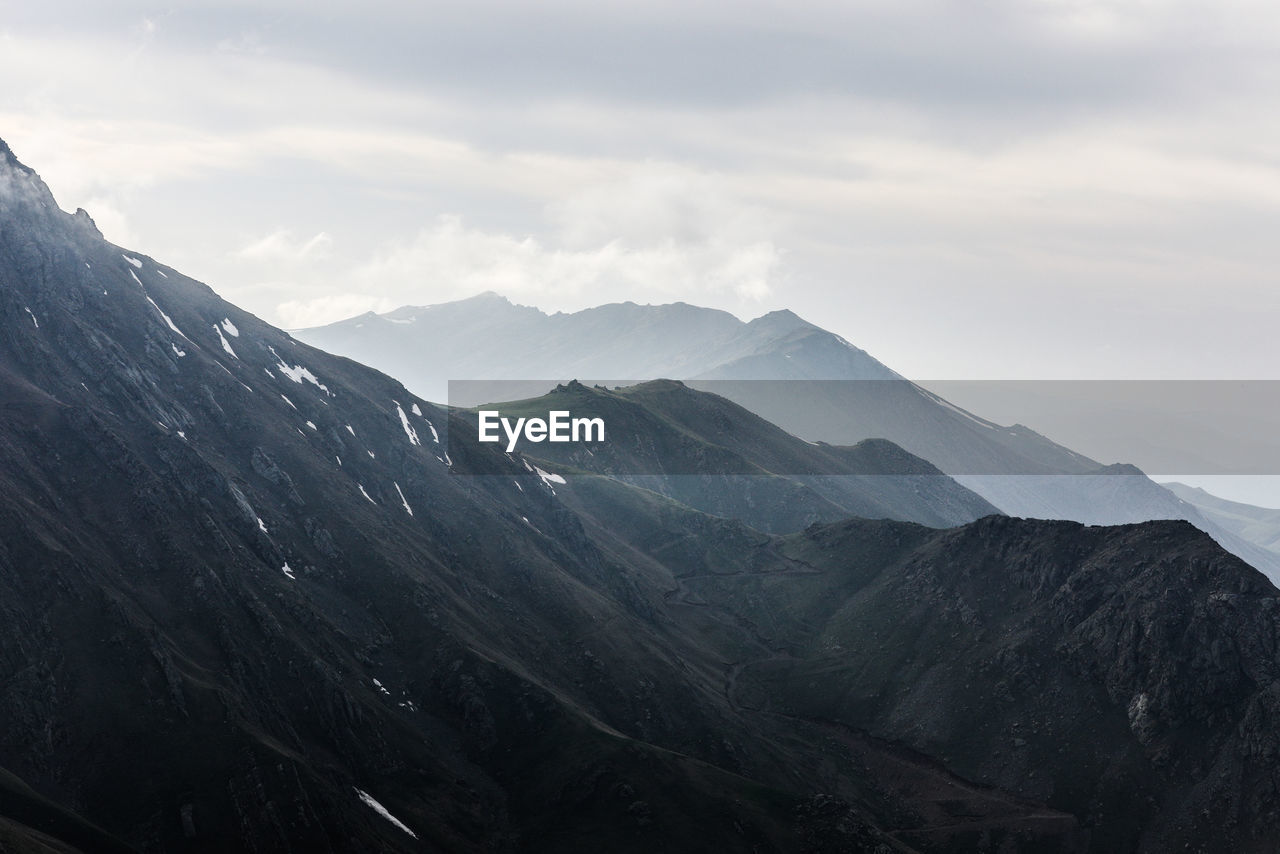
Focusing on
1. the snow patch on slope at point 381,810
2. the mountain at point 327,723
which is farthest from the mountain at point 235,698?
the snow patch on slope at point 381,810

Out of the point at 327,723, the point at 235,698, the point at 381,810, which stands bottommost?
the point at 381,810

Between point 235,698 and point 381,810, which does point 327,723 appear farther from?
point 381,810

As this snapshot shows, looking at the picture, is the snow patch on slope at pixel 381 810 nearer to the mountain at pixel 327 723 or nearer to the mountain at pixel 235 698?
the mountain at pixel 235 698

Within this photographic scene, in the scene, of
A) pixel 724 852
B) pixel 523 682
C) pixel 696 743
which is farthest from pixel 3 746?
pixel 696 743

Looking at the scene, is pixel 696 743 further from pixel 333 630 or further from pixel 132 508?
pixel 132 508

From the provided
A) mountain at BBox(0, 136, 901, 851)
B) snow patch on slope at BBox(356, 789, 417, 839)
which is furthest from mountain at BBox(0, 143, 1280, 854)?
snow patch on slope at BBox(356, 789, 417, 839)

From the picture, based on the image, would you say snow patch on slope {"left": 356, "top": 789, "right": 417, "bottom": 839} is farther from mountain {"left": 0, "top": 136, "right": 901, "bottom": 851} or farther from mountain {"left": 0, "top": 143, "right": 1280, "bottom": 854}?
mountain {"left": 0, "top": 143, "right": 1280, "bottom": 854}

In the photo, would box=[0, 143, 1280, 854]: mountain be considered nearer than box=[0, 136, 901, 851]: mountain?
No

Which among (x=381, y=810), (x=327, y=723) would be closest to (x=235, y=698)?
(x=327, y=723)

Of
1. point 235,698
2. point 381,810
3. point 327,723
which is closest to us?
point 235,698

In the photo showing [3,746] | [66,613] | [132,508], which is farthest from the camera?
[132,508]

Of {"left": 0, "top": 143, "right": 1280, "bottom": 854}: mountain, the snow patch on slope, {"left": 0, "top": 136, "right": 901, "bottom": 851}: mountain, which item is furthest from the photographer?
the snow patch on slope
